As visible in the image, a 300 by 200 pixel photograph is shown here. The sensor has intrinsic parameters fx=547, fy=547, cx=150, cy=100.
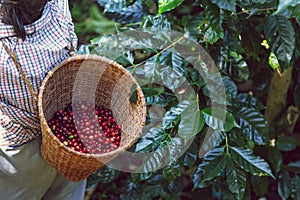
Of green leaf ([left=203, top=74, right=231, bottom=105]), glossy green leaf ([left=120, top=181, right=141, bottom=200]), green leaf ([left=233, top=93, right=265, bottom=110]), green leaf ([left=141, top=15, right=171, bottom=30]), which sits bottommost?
glossy green leaf ([left=120, top=181, right=141, bottom=200])

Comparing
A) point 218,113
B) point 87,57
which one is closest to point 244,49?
point 218,113

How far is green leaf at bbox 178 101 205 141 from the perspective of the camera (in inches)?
56.6

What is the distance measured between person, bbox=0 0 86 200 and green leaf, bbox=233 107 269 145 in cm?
57

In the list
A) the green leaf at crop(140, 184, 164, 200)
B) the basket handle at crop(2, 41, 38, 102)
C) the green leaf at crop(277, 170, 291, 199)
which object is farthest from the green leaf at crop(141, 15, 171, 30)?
the green leaf at crop(277, 170, 291, 199)

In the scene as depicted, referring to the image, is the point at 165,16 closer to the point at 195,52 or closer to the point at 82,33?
the point at 195,52

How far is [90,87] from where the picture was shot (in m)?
1.53

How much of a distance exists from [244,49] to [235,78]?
4.1 inches

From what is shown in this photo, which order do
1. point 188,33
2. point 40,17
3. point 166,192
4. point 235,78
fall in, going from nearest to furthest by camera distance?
point 40,17 → point 188,33 → point 235,78 → point 166,192

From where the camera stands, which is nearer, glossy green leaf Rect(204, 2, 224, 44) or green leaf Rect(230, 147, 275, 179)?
glossy green leaf Rect(204, 2, 224, 44)

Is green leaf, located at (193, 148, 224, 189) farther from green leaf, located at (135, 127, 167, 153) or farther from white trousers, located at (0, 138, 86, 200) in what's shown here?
white trousers, located at (0, 138, 86, 200)

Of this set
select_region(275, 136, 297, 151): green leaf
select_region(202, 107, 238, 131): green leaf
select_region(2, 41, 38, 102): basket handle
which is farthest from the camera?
select_region(275, 136, 297, 151): green leaf

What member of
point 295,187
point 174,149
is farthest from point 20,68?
point 295,187

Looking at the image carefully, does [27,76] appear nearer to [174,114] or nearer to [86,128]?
[86,128]

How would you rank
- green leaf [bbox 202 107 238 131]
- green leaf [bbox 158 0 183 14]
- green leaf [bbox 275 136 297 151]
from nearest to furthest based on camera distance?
green leaf [bbox 158 0 183 14] < green leaf [bbox 202 107 238 131] < green leaf [bbox 275 136 297 151]
